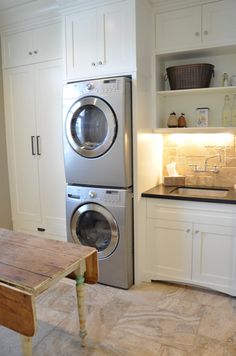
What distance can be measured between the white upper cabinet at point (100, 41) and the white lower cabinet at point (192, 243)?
1.26 m

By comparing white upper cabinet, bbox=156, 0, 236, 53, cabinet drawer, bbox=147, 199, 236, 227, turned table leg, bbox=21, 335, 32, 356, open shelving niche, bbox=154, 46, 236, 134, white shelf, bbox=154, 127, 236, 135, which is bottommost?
turned table leg, bbox=21, 335, 32, 356

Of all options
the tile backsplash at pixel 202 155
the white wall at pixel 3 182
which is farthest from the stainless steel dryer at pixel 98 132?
the white wall at pixel 3 182

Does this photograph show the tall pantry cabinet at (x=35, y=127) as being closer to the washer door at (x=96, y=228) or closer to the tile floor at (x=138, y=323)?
the washer door at (x=96, y=228)

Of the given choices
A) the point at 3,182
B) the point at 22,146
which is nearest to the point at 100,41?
the point at 22,146

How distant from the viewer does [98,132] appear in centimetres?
259

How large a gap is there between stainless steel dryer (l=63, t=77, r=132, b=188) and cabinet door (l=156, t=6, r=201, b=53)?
0.59 meters

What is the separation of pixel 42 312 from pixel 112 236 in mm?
828

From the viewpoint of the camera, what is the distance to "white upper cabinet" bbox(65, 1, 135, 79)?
2.42m

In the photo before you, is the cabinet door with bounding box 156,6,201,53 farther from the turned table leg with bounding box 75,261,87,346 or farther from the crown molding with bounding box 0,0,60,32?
the turned table leg with bounding box 75,261,87,346

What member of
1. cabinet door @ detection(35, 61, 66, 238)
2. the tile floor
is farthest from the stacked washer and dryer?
cabinet door @ detection(35, 61, 66, 238)

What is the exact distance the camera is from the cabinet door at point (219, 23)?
242 cm

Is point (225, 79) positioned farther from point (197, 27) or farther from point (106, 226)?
point (106, 226)

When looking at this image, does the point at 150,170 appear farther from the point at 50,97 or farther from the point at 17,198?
the point at 17,198

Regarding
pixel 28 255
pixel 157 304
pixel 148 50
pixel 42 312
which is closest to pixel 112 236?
pixel 157 304
